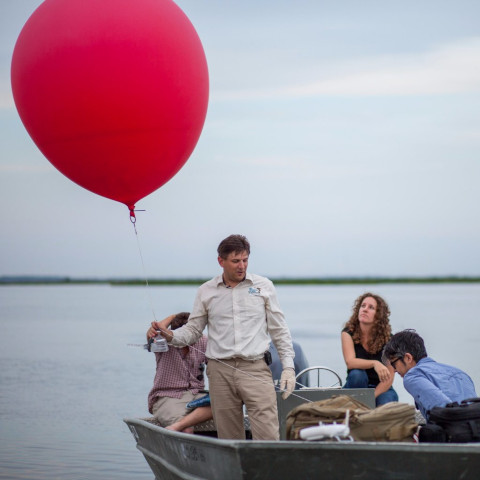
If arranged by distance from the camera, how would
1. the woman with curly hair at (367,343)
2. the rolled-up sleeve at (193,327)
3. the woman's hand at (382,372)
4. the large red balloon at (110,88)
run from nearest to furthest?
1. the large red balloon at (110,88)
2. the rolled-up sleeve at (193,327)
3. the woman's hand at (382,372)
4. the woman with curly hair at (367,343)

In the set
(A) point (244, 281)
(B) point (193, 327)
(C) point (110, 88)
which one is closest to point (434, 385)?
(A) point (244, 281)

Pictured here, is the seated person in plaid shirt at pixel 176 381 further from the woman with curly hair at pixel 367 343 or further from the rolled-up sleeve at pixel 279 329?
the woman with curly hair at pixel 367 343

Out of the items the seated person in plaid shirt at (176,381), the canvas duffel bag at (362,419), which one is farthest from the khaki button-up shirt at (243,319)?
the canvas duffel bag at (362,419)

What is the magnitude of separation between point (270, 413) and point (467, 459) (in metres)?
1.53

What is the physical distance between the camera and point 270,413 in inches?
234

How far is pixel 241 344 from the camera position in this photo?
5887 millimetres

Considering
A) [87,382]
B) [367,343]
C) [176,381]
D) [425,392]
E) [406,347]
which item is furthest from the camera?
[87,382]

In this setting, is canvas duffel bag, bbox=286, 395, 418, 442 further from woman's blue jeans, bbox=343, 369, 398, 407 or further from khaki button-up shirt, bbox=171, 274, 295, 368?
woman's blue jeans, bbox=343, 369, 398, 407

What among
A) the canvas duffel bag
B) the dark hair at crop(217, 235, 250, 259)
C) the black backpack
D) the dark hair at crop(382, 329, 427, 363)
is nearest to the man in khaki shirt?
the dark hair at crop(217, 235, 250, 259)

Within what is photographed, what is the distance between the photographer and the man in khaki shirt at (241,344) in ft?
19.3

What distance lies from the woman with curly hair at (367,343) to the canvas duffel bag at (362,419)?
182 cm

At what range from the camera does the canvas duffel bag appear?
4.91m

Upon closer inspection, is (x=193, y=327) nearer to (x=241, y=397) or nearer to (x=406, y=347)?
(x=241, y=397)

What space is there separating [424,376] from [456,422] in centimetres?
33
